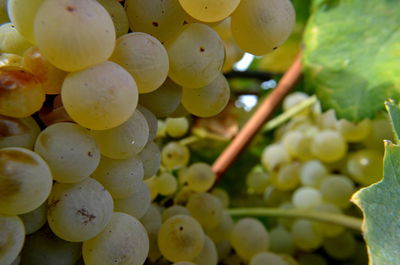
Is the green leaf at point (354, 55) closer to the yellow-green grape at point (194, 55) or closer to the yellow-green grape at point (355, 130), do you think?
the yellow-green grape at point (355, 130)

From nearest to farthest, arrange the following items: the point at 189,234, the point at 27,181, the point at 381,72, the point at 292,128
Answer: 1. the point at 27,181
2. the point at 189,234
3. the point at 381,72
4. the point at 292,128

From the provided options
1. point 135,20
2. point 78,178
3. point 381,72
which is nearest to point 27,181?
point 78,178

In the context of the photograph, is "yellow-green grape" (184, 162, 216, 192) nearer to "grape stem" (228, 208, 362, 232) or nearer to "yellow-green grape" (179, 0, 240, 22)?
"grape stem" (228, 208, 362, 232)

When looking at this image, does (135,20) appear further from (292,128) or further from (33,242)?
(292,128)

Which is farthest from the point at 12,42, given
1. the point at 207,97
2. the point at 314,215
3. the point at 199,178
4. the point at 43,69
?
the point at 314,215

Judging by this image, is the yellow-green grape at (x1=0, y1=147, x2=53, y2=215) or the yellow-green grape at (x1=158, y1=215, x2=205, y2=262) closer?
the yellow-green grape at (x1=0, y1=147, x2=53, y2=215)

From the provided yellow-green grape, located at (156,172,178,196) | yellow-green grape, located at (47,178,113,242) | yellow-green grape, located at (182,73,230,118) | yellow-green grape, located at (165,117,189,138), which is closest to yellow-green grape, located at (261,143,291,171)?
yellow-green grape, located at (165,117,189,138)
